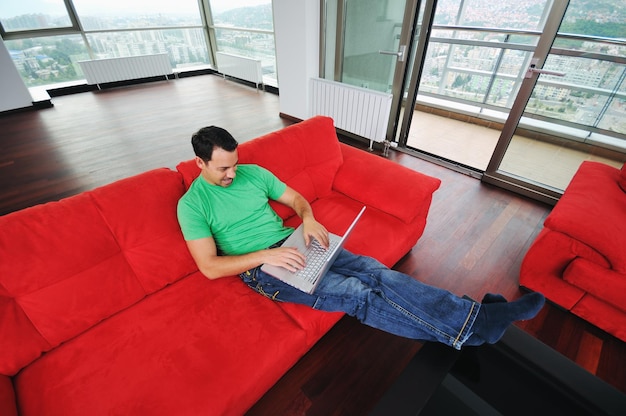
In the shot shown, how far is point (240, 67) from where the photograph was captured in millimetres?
5785

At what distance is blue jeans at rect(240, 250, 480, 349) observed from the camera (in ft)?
3.40

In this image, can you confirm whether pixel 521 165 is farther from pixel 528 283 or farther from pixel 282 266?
pixel 282 266

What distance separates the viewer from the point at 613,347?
1.49 metres

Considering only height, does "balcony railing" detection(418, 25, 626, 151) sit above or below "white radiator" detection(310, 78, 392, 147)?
above

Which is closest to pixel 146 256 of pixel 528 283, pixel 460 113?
pixel 528 283

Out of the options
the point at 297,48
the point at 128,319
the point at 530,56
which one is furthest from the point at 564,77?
the point at 128,319

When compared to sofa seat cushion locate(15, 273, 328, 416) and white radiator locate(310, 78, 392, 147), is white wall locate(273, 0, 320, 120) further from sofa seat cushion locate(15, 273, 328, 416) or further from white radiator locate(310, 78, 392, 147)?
sofa seat cushion locate(15, 273, 328, 416)

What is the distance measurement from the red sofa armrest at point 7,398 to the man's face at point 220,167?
3.10 ft

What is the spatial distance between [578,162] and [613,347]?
171 centimetres

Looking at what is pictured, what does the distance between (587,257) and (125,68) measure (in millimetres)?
7284

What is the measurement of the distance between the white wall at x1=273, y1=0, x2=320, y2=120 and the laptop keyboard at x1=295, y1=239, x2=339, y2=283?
3095 mm

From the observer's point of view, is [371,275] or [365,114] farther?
[365,114]

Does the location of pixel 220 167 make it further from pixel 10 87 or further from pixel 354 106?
pixel 10 87

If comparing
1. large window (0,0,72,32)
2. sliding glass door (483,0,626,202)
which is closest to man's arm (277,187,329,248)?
sliding glass door (483,0,626,202)
